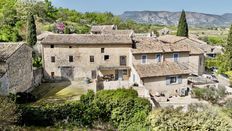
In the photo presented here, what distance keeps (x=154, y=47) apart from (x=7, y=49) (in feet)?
66.0

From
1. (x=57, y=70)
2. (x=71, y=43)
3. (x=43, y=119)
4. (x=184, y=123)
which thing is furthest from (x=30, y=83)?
(x=184, y=123)

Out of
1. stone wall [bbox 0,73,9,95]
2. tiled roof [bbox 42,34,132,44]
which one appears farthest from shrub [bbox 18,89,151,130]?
tiled roof [bbox 42,34,132,44]

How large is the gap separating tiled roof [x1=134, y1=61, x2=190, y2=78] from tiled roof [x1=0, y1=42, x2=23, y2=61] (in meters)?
15.6

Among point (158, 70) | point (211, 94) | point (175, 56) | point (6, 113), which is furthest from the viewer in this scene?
point (175, 56)

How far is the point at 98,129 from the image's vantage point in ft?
77.5

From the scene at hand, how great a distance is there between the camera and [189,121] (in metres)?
20.7

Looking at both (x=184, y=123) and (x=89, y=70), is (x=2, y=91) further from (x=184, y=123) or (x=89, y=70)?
(x=184, y=123)

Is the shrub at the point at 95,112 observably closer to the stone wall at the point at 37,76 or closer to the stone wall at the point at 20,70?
the stone wall at the point at 20,70

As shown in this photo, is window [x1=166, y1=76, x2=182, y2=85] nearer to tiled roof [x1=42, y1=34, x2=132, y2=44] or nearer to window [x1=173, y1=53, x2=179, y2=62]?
window [x1=173, y1=53, x2=179, y2=62]

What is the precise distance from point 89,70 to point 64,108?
1841 centimetres

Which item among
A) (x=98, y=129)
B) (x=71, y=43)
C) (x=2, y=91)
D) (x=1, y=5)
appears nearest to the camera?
(x=98, y=129)

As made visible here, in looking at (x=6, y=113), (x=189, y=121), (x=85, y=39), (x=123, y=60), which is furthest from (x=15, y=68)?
(x=189, y=121)

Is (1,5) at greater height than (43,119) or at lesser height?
greater

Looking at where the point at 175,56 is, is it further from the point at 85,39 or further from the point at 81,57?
the point at 81,57
